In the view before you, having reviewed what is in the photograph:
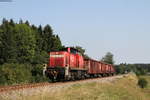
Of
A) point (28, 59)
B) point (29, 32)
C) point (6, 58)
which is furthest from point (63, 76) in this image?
Result: point (29, 32)

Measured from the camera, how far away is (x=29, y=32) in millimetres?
85062

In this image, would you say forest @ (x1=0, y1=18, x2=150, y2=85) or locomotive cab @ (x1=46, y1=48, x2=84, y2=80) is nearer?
locomotive cab @ (x1=46, y1=48, x2=84, y2=80)

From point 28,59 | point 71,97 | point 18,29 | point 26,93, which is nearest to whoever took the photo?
point 26,93

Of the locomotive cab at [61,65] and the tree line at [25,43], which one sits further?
the tree line at [25,43]

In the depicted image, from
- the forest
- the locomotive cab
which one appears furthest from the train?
the forest

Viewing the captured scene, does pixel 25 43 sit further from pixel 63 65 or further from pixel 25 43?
pixel 63 65

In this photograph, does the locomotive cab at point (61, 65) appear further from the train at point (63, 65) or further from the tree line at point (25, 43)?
the tree line at point (25, 43)

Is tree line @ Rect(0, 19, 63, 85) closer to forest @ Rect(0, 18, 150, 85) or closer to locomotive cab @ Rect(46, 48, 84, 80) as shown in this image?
forest @ Rect(0, 18, 150, 85)

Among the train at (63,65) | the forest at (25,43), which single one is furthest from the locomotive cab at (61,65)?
the forest at (25,43)

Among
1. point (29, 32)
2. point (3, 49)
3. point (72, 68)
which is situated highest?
point (29, 32)

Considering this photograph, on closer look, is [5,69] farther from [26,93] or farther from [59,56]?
[26,93]

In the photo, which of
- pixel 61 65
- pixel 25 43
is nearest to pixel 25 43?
pixel 25 43

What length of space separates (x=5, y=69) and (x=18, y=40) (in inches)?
1831

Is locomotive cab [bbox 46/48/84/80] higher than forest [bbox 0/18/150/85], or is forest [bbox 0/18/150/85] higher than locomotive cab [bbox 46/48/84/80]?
forest [bbox 0/18/150/85]
